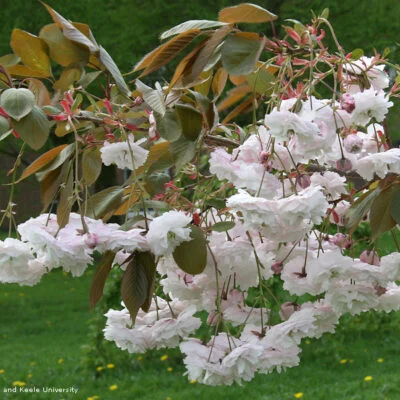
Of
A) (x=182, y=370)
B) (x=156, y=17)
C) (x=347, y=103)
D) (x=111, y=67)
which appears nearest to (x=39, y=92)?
(x=111, y=67)

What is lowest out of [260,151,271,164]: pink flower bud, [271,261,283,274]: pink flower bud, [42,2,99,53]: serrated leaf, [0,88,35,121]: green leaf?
[271,261,283,274]: pink flower bud

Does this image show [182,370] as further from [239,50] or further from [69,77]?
[239,50]

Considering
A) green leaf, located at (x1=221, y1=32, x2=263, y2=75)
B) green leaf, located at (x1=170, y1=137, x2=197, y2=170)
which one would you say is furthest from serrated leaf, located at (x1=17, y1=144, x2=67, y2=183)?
green leaf, located at (x1=221, y1=32, x2=263, y2=75)

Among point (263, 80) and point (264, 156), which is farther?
point (263, 80)

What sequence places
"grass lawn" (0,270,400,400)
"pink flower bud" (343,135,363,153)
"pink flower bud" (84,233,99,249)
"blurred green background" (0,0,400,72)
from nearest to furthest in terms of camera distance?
"pink flower bud" (84,233,99,249) < "pink flower bud" (343,135,363,153) < "grass lawn" (0,270,400,400) < "blurred green background" (0,0,400,72)

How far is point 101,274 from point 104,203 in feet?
0.47

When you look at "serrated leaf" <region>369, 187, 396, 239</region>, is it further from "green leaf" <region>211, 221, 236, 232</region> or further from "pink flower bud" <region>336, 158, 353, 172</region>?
"green leaf" <region>211, 221, 236, 232</region>

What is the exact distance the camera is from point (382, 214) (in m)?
1.14

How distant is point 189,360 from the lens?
1.10 metres

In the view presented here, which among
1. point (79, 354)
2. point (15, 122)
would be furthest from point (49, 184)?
point (79, 354)

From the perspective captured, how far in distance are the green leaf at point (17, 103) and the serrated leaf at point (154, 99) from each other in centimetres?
16

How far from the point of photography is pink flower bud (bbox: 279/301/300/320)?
1251 millimetres

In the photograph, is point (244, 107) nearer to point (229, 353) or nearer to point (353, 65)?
point (353, 65)

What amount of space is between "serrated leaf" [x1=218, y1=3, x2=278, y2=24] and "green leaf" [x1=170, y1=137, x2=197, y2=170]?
0.18 metres
